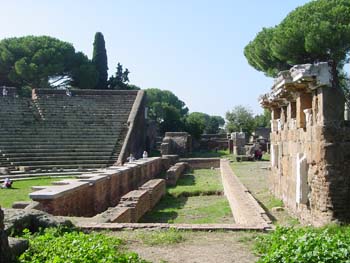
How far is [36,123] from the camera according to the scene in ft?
77.9

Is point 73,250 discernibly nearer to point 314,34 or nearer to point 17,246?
point 17,246

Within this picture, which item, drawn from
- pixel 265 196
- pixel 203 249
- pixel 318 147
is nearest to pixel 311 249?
pixel 203 249

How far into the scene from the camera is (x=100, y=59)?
46.7 meters

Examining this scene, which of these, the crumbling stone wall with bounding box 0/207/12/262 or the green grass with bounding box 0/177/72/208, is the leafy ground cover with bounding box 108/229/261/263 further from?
the green grass with bounding box 0/177/72/208

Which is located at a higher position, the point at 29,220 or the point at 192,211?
the point at 29,220

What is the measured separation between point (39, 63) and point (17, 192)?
3360 centimetres

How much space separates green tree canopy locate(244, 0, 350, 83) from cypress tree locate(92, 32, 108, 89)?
2084 centimetres

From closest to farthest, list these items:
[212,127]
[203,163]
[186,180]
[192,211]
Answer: [192,211]
[186,180]
[203,163]
[212,127]

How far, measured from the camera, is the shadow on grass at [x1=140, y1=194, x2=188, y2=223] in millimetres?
10985

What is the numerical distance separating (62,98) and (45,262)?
23.2 meters

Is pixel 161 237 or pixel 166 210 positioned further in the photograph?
pixel 166 210

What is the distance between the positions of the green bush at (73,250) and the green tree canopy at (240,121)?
4325 cm

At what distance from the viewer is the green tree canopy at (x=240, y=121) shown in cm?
5025

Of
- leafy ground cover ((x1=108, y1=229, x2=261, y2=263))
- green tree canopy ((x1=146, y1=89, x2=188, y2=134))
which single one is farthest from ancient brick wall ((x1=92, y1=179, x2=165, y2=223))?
green tree canopy ((x1=146, y1=89, x2=188, y2=134))
